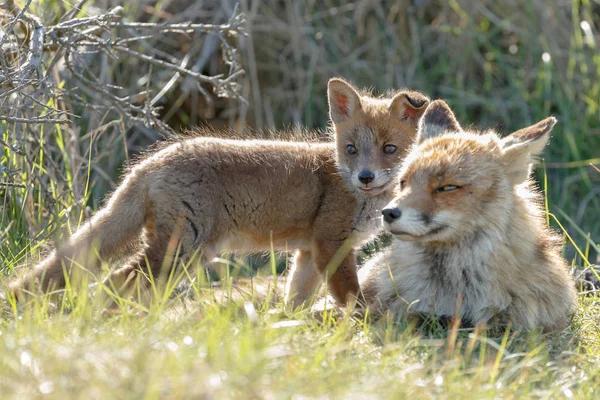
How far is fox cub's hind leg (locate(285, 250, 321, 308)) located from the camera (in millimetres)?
5652

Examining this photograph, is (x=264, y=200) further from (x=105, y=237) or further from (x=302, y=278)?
(x=105, y=237)

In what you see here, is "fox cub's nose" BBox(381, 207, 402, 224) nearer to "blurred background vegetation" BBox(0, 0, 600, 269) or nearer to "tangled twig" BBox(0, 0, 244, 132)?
"tangled twig" BBox(0, 0, 244, 132)

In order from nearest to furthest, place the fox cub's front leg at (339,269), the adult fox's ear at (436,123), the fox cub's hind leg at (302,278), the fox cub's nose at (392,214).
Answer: the fox cub's nose at (392,214) → the adult fox's ear at (436,123) → the fox cub's front leg at (339,269) → the fox cub's hind leg at (302,278)

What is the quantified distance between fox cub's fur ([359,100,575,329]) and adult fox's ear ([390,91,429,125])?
3.17ft

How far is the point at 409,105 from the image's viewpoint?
583 cm

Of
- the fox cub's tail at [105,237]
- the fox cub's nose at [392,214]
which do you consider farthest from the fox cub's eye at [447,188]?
the fox cub's tail at [105,237]

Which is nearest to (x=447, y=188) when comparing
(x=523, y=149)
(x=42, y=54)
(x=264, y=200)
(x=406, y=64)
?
(x=523, y=149)

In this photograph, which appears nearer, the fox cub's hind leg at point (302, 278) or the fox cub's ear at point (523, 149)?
the fox cub's ear at point (523, 149)

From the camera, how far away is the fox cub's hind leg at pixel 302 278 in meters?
5.65

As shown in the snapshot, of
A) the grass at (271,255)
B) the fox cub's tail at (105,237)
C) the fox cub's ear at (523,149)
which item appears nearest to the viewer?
the grass at (271,255)

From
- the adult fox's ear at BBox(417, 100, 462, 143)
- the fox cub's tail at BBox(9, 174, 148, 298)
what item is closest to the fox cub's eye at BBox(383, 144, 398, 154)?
the adult fox's ear at BBox(417, 100, 462, 143)

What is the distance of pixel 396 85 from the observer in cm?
937

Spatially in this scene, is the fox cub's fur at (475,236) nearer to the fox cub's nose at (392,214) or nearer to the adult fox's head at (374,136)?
the fox cub's nose at (392,214)

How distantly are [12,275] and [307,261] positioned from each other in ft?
6.78
